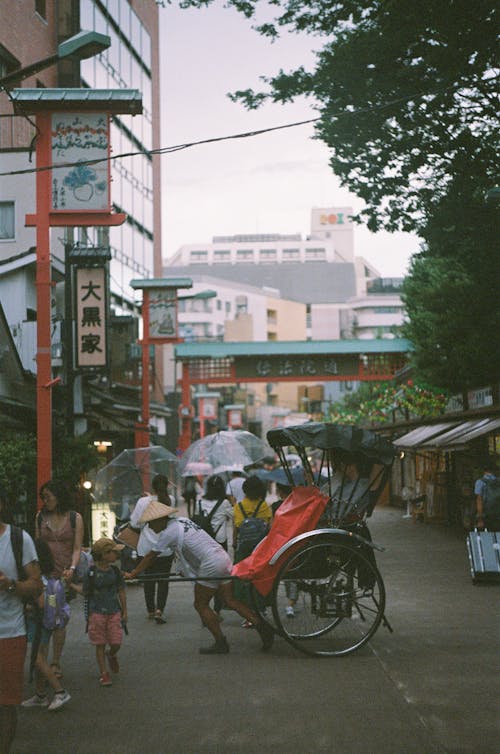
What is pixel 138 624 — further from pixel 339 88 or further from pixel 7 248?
pixel 7 248

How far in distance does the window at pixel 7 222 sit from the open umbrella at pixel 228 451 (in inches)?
349

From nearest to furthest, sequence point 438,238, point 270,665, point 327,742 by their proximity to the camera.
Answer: point 327,742 → point 270,665 → point 438,238

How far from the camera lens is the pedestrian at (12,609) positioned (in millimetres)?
6082

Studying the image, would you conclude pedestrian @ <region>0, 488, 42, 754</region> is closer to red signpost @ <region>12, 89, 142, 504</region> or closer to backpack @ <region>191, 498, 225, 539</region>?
backpack @ <region>191, 498, 225, 539</region>

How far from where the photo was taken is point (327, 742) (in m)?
6.79

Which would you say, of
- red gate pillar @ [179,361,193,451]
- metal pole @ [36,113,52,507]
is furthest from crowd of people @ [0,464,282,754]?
red gate pillar @ [179,361,193,451]

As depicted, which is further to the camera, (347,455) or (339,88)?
(339,88)

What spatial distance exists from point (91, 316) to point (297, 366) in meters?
24.2

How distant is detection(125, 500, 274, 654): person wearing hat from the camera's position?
9973mm

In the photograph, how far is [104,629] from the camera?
9.03m

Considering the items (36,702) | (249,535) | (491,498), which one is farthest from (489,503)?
(36,702)

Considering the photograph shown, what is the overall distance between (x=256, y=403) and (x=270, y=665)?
93587 millimetres

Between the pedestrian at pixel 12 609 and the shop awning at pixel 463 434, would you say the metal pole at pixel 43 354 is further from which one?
the pedestrian at pixel 12 609

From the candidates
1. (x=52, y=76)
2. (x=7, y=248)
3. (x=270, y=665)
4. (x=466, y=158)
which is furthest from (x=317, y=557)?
(x=52, y=76)
